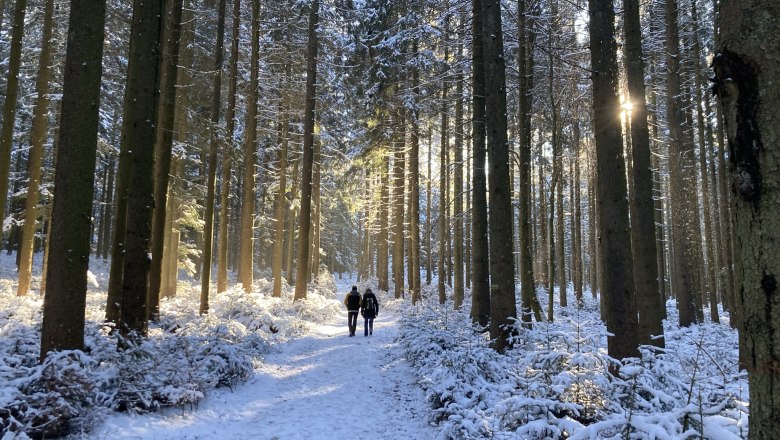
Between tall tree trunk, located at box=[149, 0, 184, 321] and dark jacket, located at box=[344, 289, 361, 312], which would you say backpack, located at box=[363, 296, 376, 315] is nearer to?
dark jacket, located at box=[344, 289, 361, 312]

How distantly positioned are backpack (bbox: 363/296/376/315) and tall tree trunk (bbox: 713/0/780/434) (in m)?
12.8

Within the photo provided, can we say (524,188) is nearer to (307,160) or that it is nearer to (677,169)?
(677,169)

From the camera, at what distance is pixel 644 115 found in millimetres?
9320

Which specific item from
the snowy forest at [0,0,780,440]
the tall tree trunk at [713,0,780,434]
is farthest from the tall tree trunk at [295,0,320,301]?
the tall tree trunk at [713,0,780,434]

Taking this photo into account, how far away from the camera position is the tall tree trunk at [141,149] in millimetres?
7953

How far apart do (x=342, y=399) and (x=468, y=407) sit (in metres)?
2.77

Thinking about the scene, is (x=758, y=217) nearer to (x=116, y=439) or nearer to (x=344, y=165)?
(x=116, y=439)

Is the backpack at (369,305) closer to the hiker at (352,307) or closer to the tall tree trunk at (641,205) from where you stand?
the hiker at (352,307)

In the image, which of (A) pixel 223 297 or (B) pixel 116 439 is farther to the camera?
(A) pixel 223 297

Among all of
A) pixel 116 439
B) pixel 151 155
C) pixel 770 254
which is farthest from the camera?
pixel 151 155

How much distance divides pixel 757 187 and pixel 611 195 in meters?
4.70

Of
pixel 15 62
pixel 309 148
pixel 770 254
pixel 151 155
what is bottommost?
pixel 770 254

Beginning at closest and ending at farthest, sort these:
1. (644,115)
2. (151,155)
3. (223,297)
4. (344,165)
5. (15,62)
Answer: (151,155) < (644,115) < (15,62) < (223,297) < (344,165)

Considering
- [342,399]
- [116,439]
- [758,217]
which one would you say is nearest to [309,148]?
[342,399]
